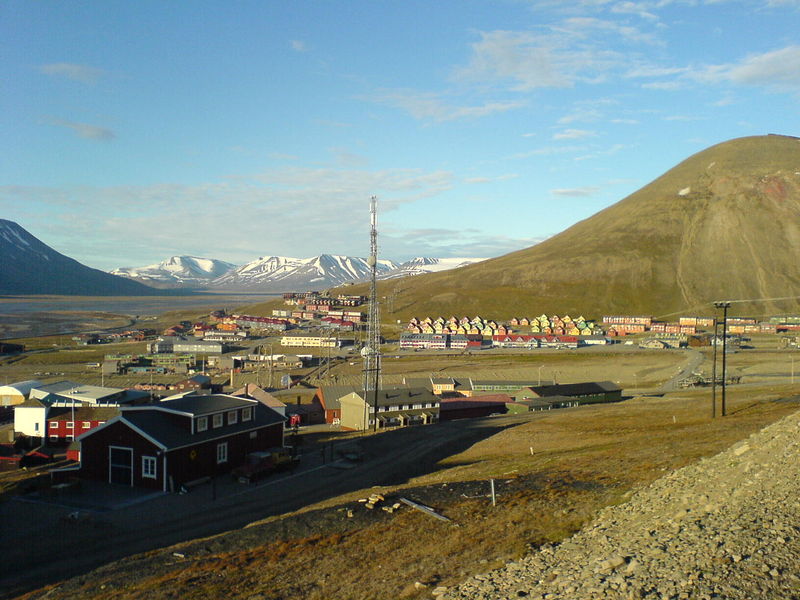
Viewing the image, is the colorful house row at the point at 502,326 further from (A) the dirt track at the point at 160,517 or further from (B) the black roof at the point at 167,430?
(A) the dirt track at the point at 160,517

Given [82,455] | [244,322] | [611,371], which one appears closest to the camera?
[82,455]

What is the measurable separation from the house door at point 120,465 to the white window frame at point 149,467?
0.82 metres

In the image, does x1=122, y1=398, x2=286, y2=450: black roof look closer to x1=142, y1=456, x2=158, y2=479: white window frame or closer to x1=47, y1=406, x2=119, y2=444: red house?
x1=142, y1=456, x2=158, y2=479: white window frame

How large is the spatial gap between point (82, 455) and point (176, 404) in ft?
16.0

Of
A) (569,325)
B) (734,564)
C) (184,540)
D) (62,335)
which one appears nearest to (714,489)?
(734,564)

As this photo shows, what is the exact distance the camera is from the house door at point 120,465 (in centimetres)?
2850

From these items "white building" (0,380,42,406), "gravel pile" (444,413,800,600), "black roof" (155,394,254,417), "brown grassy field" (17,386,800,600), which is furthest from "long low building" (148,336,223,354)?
"gravel pile" (444,413,800,600)

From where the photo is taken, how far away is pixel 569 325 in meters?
148

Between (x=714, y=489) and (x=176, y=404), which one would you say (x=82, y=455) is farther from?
(x=714, y=489)

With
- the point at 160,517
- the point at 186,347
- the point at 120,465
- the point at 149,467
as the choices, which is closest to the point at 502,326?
the point at 186,347

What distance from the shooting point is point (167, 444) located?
90.3 feet

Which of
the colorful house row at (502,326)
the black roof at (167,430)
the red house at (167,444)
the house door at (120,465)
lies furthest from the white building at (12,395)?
the colorful house row at (502,326)

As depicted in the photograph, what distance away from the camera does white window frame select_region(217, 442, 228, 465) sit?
30.3 meters

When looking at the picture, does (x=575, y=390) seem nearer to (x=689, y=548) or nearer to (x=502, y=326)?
(x=689, y=548)
